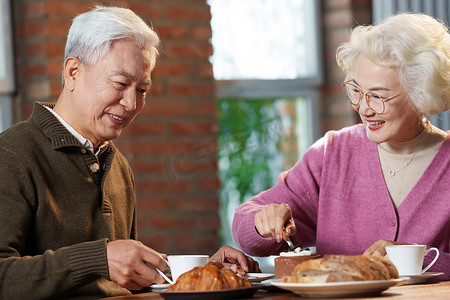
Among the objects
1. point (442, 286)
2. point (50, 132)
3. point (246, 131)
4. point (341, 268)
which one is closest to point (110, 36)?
point (50, 132)

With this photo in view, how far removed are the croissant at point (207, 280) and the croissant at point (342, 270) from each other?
0.42ft

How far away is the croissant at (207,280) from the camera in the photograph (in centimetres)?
175

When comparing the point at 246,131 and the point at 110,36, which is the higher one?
the point at 110,36

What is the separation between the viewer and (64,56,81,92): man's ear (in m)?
2.31

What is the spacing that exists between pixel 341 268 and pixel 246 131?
2.38m

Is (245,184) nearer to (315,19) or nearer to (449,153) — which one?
(315,19)

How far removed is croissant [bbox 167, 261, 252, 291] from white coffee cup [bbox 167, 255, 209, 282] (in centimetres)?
11

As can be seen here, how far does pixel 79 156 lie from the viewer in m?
2.30

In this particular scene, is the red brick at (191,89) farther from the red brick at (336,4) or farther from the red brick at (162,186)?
the red brick at (336,4)

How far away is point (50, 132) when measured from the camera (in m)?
2.23

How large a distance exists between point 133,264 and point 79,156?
1.85 feet

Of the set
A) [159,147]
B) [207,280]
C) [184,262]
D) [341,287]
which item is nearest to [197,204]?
[159,147]

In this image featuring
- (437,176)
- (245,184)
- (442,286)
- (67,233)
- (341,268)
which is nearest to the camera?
(341,268)

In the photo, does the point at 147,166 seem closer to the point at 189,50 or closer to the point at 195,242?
the point at 195,242
